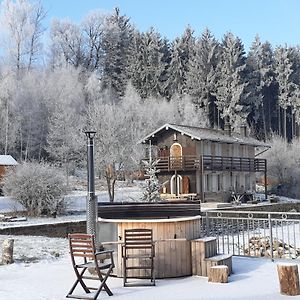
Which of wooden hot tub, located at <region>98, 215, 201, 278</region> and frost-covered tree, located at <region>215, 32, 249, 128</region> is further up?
frost-covered tree, located at <region>215, 32, 249, 128</region>

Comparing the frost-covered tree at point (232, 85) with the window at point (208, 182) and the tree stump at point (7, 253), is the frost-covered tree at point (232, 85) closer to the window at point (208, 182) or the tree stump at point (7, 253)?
the window at point (208, 182)

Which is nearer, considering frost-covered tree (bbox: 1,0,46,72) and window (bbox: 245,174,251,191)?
window (bbox: 245,174,251,191)

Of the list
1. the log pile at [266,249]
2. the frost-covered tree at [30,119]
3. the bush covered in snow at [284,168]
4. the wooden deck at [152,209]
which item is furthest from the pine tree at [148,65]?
the wooden deck at [152,209]

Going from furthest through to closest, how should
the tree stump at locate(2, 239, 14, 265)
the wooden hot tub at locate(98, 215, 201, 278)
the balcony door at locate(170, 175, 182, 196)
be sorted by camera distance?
the balcony door at locate(170, 175, 182, 196) → the tree stump at locate(2, 239, 14, 265) → the wooden hot tub at locate(98, 215, 201, 278)

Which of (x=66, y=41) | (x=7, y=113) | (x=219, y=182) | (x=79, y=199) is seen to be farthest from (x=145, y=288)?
(x=66, y=41)

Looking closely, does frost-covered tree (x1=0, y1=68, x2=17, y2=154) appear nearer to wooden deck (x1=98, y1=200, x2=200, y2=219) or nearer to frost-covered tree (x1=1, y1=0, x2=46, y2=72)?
frost-covered tree (x1=1, y1=0, x2=46, y2=72)

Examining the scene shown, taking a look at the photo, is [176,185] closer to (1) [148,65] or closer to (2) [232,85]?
(2) [232,85]

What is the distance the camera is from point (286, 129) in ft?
216

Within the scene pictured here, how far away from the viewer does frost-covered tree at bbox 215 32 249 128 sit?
58.6 meters

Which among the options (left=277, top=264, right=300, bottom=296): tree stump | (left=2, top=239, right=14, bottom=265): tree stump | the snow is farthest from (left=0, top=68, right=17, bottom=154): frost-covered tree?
(left=277, top=264, right=300, bottom=296): tree stump

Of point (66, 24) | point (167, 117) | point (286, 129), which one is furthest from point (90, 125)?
point (286, 129)

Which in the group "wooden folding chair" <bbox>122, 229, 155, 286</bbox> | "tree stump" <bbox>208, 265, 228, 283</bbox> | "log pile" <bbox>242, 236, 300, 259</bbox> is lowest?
"log pile" <bbox>242, 236, 300, 259</bbox>

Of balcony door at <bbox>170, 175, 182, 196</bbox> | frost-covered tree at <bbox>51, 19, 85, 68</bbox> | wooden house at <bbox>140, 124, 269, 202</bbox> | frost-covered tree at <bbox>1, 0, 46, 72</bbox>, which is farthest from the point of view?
frost-covered tree at <bbox>51, 19, 85, 68</bbox>

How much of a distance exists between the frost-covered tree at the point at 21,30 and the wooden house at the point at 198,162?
19.7m
